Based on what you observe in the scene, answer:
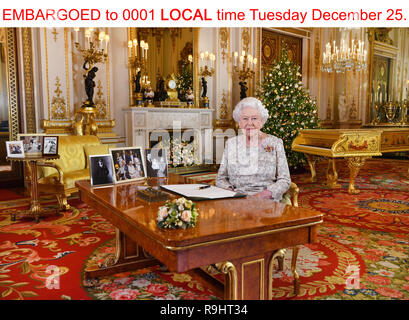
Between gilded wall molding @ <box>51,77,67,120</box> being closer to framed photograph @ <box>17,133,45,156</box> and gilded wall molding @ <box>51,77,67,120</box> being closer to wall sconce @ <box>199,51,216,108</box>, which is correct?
framed photograph @ <box>17,133,45,156</box>

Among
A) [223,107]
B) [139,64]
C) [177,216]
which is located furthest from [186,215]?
[223,107]

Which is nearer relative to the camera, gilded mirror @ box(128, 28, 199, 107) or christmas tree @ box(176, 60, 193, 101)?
gilded mirror @ box(128, 28, 199, 107)

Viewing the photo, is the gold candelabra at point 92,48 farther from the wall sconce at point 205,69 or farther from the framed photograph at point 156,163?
the framed photograph at point 156,163

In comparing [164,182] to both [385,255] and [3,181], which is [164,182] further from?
[3,181]

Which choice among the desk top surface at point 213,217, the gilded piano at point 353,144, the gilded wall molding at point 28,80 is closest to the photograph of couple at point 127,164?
the desk top surface at point 213,217

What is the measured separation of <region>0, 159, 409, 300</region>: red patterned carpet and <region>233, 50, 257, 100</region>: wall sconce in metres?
4.38

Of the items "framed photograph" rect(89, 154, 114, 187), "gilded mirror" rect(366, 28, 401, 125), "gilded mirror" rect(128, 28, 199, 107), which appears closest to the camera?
"framed photograph" rect(89, 154, 114, 187)

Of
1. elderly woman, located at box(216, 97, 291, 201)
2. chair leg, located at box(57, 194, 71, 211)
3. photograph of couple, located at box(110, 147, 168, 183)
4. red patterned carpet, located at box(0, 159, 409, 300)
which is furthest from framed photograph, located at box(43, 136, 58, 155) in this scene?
elderly woman, located at box(216, 97, 291, 201)

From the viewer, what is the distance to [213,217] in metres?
1.50

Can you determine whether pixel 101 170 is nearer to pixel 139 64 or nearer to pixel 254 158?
pixel 254 158

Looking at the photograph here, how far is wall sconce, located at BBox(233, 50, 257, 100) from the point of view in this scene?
27.3 ft

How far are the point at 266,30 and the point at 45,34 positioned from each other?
18.9 feet

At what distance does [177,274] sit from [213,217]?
50.0 inches
